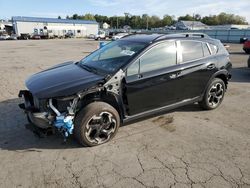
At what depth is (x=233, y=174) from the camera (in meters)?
2.98

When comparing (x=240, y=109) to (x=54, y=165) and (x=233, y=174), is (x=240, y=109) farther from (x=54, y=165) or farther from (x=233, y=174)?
(x=54, y=165)

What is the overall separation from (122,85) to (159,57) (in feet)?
3.13

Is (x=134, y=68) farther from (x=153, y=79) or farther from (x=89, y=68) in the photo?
(x=89, y=68)

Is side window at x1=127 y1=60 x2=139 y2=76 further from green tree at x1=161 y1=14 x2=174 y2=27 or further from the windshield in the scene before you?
green tree at x1=161 y1=14 x2=174 y2=27

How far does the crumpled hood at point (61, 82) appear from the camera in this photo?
3.35 m

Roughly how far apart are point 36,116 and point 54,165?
2.44 feet

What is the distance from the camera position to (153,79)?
3.99 metres

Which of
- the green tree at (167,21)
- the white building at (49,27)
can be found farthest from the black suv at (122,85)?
the green tree at (167,21)

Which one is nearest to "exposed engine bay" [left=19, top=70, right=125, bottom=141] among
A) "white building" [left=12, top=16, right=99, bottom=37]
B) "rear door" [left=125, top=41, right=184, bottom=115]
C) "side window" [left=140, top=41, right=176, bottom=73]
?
"rear door" [left=125, top=41, right=184, bottom=115]

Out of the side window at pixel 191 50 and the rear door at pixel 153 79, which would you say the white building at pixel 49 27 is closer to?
the side window at pixel 191 50

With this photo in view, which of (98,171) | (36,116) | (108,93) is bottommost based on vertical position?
(98,171)

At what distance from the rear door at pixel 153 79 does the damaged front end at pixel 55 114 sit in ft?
3.16

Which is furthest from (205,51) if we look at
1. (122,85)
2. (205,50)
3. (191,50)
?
(122,85)

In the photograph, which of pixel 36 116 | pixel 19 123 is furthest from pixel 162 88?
pixel 19 123
